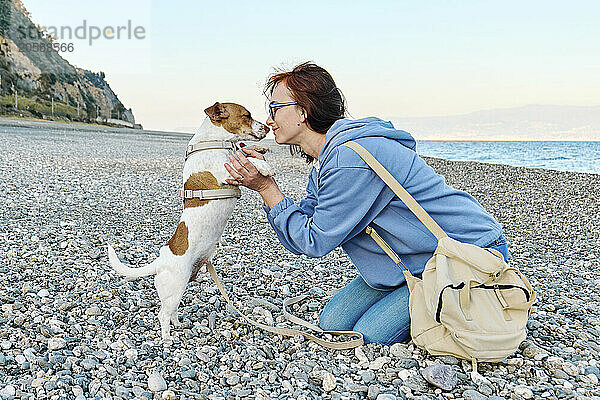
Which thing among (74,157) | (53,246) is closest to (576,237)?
(53,246)

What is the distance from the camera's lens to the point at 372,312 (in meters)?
3.69

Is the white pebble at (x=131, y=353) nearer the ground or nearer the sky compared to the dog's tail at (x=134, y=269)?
nearer the ground

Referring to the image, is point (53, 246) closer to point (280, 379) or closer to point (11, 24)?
point (280, 379)

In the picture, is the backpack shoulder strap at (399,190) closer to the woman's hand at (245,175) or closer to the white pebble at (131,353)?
the woman's hand at (245,175)

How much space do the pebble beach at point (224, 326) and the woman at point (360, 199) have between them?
0.46 metres

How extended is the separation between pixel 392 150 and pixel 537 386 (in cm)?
160

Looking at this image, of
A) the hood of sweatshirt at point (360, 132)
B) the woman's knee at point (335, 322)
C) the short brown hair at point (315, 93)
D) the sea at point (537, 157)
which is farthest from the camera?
the sea at point (537, 157)

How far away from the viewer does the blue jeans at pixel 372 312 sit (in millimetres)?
3527

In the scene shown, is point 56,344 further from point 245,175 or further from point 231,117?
point 231,117

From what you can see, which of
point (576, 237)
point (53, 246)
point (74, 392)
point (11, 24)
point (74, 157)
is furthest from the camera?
point (11, 24)

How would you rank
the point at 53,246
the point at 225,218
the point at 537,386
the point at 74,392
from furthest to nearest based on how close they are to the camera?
the point at 53,246 < the point at 225,218 < the point at 537,386 < the point at 74,392

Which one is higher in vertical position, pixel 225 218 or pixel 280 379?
pixel 225 218

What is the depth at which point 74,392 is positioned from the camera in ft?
9.57

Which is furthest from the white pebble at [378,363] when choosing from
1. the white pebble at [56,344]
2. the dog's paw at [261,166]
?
the white pebble at [56,344]
